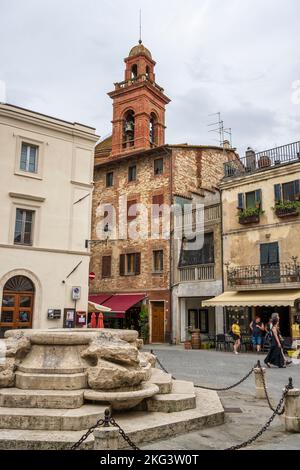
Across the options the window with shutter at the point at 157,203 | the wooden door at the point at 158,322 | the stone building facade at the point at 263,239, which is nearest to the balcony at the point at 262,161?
the stone building facade at the point at 263,239

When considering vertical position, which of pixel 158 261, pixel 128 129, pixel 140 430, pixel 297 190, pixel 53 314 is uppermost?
pixel 128 129

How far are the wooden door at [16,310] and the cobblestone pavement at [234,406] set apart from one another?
5860mm

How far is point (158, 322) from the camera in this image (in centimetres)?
2430

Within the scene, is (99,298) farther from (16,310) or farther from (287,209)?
(287,209)

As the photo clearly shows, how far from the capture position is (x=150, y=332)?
958 inches

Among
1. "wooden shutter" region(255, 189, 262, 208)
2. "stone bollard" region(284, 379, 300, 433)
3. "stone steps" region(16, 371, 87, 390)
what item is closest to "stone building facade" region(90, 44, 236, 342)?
"wooden shutter" region(255, 189, 262, 208)

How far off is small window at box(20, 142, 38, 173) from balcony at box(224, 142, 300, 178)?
10194mm

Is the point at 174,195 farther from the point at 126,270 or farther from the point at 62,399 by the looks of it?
the point at 62,399

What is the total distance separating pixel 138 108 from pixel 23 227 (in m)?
17.4

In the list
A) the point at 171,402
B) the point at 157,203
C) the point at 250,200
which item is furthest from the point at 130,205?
the point at 171,402

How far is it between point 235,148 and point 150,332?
14400mm

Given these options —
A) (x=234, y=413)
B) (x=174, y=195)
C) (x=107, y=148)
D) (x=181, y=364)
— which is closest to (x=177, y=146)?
(x=174, y=195)

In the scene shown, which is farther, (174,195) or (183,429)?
(174,195)

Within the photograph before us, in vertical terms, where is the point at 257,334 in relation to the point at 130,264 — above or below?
below
